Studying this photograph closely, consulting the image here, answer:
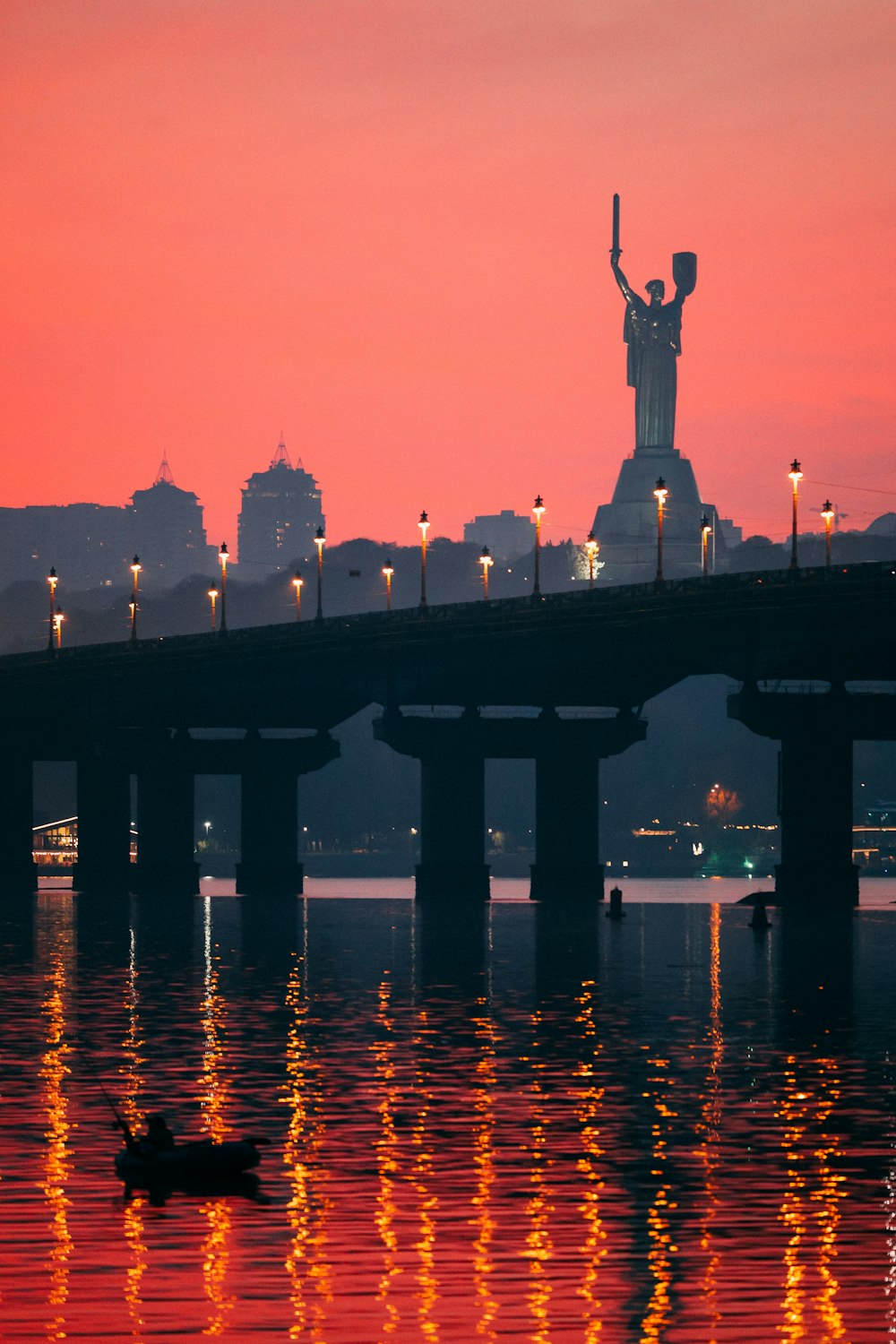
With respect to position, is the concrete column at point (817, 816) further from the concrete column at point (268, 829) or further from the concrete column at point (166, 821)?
the concrete column at point (166, 821)

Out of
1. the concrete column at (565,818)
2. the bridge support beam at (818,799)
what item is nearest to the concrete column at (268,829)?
the concrete column at (565,818)

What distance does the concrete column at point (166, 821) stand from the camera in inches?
6540

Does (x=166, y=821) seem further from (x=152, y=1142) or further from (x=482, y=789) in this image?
(x=152, y=1142)

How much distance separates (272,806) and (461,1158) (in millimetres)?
131536

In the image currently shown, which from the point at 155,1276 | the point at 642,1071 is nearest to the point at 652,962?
the point at 642,1071

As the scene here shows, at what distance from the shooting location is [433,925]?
127625 millimetres

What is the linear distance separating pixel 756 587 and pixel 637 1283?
95.4m

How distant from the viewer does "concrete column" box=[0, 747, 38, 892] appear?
172m

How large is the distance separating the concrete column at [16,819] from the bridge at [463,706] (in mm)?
132

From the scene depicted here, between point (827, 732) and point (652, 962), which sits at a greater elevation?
point (827, 732)

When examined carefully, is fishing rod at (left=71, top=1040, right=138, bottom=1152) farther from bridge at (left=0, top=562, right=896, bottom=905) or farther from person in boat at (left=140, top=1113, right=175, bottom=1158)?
bridge at (left=0, top=562, right=896, bottom=905)

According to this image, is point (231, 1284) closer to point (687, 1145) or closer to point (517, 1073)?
point (687, 1145)

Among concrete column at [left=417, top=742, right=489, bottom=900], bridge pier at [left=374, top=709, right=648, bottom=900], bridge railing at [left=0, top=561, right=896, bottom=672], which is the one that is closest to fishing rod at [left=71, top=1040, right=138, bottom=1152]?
bridge railing at [left=0, top=561, right=896, bottom=672]

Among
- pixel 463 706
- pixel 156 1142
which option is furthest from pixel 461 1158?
pixel 463 706
